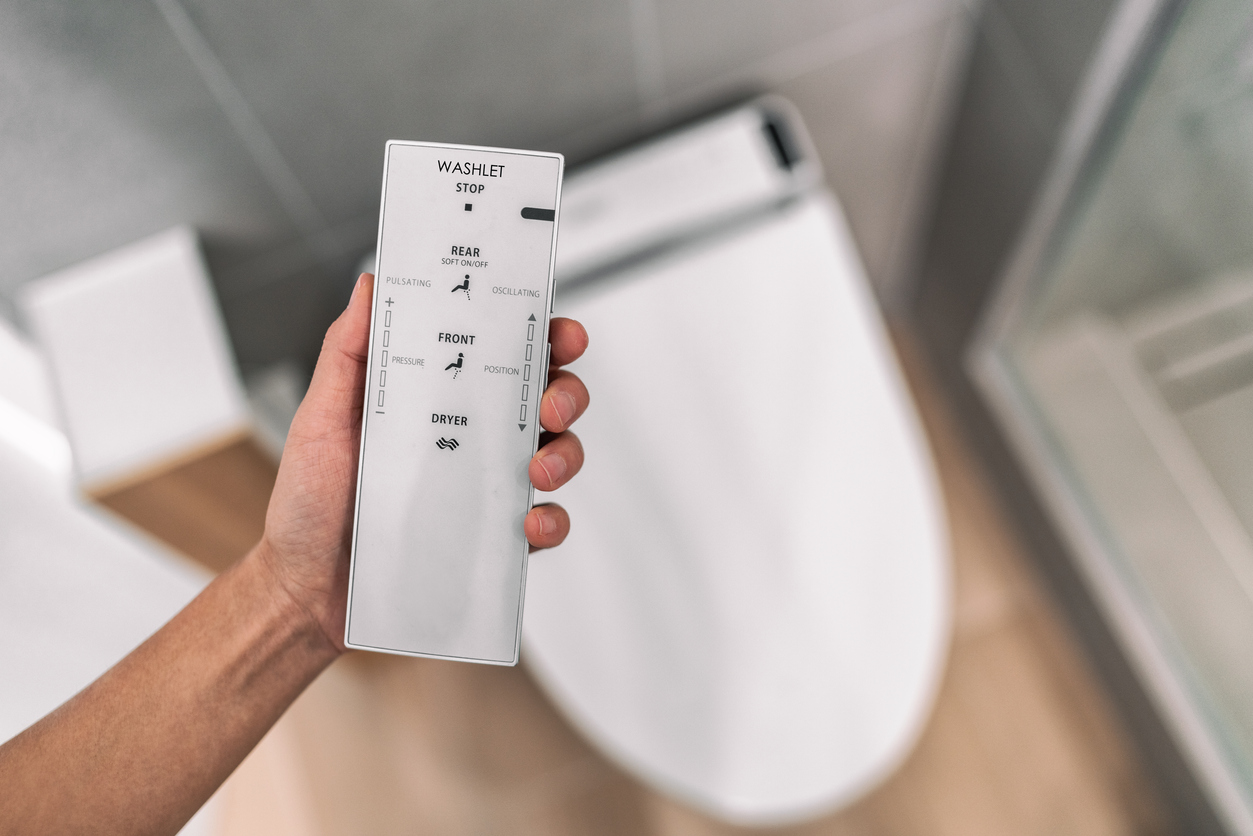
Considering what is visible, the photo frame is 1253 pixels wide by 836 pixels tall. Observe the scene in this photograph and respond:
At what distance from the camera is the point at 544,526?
37cm

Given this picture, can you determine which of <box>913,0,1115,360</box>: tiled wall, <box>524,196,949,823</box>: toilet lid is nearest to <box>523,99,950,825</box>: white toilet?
<box>524,196,949,823</box>: toilet lid

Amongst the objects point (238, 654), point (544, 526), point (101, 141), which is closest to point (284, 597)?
point (238, 654)

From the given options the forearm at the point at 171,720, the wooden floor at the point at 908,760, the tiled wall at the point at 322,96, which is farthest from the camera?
the wooden floor at the point at 908,760

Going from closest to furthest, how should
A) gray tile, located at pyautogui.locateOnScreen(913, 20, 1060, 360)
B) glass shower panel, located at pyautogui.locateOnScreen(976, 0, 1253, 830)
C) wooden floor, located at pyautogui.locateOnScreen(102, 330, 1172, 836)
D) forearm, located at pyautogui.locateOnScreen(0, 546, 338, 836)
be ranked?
forearm, located at pyautogui.locateOnScreen(0, 546, 338, 836) → glass shower panel, located at pyautogui.locateOnScreen(976, 0, 1253, 830) → gray tile, located at pyautogui.locateOnScreen(913, 20, 1060, 360) → wooden floor, located at pyautogui.locateOnScreen(102, 330, 1172, 836)

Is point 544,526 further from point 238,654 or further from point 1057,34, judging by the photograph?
point 1057,34

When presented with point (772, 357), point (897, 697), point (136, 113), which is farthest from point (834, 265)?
point (136, 113)

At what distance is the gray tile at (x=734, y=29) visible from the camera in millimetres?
645

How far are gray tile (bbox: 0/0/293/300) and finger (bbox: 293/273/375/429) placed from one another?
0.20m

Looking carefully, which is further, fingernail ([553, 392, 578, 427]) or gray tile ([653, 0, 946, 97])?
A: gray tile ([653, 0, 946, 97])

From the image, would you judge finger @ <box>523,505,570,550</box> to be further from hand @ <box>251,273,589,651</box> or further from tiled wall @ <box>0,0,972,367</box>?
tiled wall @ <box>0,0,972,367</box>

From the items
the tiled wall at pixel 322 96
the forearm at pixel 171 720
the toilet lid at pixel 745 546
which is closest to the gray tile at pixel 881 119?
the tiled wall at pixel 322 96

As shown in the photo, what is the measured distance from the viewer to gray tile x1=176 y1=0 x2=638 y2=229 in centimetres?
52

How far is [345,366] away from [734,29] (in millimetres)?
457

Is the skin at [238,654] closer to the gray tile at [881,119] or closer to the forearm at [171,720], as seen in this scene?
the forearm at [171,720]
